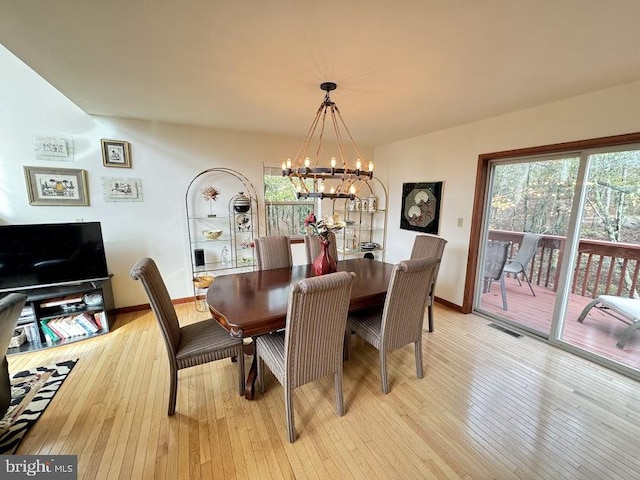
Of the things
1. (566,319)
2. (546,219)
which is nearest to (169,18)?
(546,219)

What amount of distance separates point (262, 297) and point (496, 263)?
2.99m

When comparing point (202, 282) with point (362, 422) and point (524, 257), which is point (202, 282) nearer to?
point (362, 422)

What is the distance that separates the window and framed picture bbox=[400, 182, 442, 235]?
153 centimetres

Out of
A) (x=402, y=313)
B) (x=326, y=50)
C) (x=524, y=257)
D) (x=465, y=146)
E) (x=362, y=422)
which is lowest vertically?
(x=362, y=422)

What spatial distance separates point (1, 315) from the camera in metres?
1.36

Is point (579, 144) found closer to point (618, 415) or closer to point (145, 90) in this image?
point (618, 415)

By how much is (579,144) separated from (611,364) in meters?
2.00

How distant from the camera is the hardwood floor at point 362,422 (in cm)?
147

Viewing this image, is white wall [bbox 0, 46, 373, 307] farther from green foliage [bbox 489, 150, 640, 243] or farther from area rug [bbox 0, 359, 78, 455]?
green foliage [bbox 489, 150, 640, 243]

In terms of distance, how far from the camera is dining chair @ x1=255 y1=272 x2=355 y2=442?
4.67 ft

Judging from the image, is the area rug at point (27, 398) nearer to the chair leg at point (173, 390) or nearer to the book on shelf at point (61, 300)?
the book on shelf at point (61, 300)

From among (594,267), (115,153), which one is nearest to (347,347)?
(594,267)

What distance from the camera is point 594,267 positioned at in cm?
247

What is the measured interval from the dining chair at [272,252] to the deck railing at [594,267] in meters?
2.79
